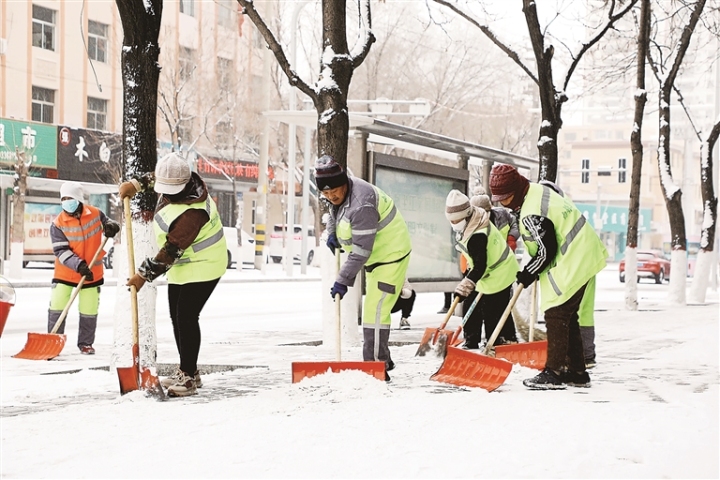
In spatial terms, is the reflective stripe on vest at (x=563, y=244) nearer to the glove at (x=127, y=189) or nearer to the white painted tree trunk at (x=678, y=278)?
the glove at (x=127, y=189)

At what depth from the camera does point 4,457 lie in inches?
184

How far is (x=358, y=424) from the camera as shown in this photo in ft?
17.6

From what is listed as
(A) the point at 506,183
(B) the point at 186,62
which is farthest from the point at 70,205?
(B) the point at 186,62

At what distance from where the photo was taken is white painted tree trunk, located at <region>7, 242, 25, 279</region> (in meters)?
24.0

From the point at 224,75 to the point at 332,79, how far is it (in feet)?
88.0

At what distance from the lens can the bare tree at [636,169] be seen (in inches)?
696

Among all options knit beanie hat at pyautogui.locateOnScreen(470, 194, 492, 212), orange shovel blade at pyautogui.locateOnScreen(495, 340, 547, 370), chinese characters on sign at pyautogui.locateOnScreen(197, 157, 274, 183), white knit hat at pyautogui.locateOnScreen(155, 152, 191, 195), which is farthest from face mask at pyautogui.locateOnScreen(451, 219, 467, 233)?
chinese characters on sign at pyautogui.locateOnScreen(197, 157, 274, 183)

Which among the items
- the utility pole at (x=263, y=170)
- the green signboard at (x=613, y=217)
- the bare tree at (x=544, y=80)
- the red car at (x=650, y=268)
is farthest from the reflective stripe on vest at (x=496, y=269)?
the green signboard at (x=613, y=217)

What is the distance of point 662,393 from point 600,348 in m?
3.57

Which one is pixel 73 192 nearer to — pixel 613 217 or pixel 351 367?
pixel 351 367

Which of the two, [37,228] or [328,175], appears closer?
[328,175]

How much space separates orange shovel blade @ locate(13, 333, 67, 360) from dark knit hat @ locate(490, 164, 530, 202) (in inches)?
175

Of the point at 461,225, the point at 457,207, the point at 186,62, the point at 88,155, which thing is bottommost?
the point at 461,225

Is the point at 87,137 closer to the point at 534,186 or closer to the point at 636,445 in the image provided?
the point at 534,186
